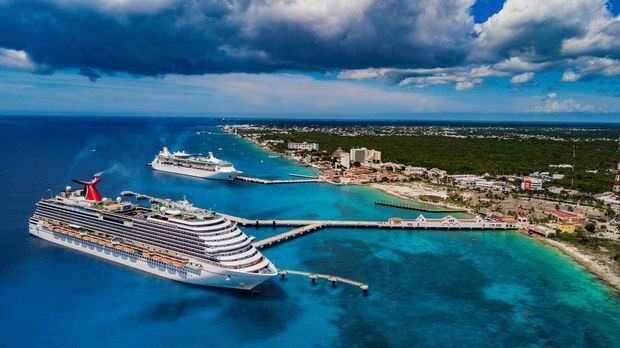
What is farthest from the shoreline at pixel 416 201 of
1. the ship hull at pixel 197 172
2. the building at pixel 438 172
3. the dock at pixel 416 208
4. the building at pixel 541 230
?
the ship hull at pixel 197 172

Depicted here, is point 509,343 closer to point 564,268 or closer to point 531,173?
point 564,268

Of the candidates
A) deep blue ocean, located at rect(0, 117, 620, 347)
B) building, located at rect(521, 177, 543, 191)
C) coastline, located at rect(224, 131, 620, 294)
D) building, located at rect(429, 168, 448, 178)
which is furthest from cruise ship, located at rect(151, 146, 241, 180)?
coastline, located at rect(224, 131, 620, 294)

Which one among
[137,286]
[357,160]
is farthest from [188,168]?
[137,286]

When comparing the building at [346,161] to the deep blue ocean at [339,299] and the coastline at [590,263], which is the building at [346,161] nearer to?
the deep blue ocean at [339,299]

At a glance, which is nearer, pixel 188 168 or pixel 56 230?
pixel 56 230

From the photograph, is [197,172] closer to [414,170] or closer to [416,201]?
[416,201]

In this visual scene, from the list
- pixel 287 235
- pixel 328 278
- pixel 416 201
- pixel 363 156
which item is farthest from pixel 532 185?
pixel 328 278

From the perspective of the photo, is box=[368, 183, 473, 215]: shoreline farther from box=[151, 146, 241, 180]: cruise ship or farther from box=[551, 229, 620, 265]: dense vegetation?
box=[151, 146, 241, 180]: cruise ship
